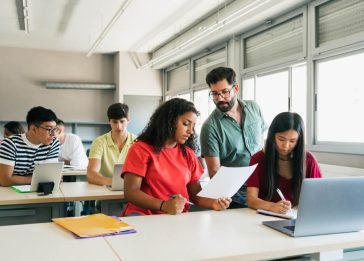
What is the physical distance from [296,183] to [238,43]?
3.92 meters

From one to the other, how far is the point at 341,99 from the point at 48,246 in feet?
11.2

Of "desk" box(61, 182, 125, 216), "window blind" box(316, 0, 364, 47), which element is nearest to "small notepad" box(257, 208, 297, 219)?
"desk" box(61, 182, 125, 216)

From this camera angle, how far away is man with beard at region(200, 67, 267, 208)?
2.38 meters

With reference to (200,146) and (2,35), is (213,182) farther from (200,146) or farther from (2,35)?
(2,35)

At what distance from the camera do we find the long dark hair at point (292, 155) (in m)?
1.99

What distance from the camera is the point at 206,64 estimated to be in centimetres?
680

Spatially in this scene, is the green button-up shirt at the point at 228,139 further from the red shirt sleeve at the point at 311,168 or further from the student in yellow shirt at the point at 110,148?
the student in yellow shirt at the point at 110,148

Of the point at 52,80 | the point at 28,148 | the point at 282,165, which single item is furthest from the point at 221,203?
the point at 52,80

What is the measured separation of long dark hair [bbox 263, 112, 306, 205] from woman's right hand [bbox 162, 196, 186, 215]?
511 mm

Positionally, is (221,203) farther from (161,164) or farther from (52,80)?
(52,80)

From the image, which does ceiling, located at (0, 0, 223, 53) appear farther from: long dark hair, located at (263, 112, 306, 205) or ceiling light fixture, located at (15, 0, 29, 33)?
long dark hair, located at (263, 112, 306, 205)

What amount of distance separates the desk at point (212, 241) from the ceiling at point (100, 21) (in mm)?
3153

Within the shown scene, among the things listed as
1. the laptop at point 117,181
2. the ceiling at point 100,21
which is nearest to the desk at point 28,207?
the laptop at point 117,181

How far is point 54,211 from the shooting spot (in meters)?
2.48
